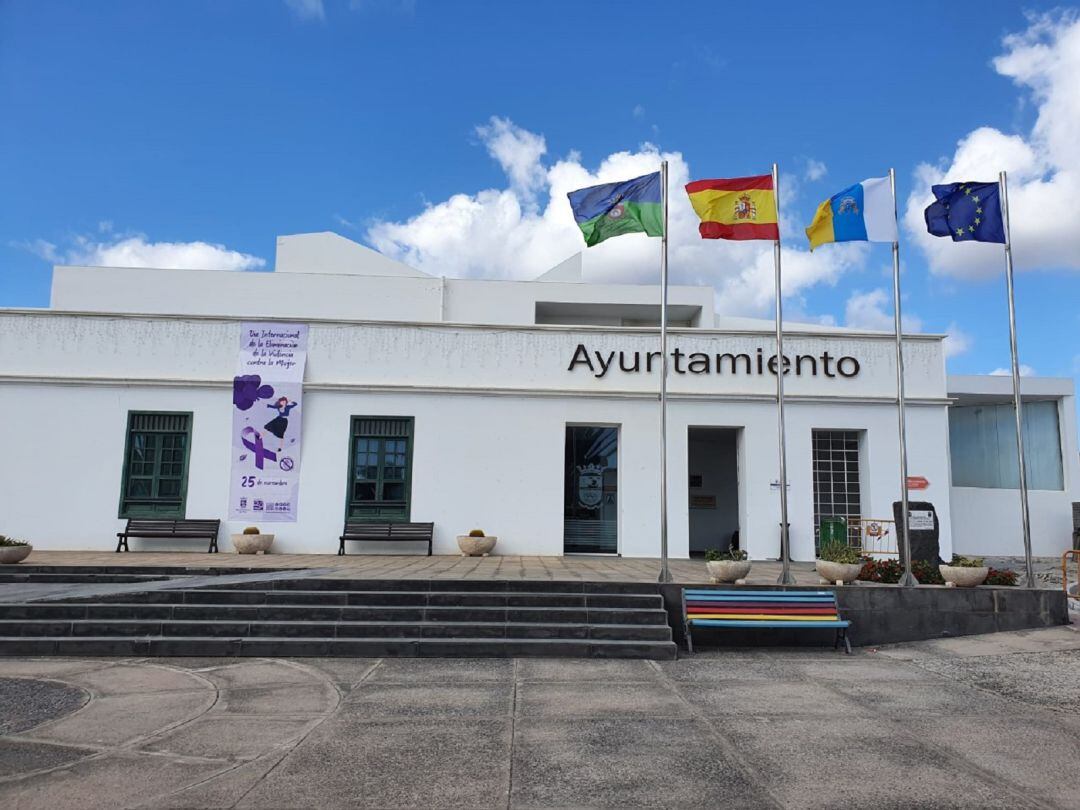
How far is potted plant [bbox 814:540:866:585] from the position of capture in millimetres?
10938

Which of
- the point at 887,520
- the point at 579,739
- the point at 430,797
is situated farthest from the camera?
the point at 887,520

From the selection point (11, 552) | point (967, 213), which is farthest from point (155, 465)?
point (967, 213)

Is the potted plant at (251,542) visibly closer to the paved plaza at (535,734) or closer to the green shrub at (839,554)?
the paved plaza at (535,734)

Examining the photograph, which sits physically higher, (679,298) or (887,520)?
(679,298)

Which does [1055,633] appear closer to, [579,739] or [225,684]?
[579,739]

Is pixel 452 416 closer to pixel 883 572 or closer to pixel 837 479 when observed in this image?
→ pixel 837 479

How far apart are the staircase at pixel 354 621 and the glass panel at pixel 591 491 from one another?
21.7ft

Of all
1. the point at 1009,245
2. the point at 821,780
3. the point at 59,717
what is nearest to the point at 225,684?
the point at 59,717

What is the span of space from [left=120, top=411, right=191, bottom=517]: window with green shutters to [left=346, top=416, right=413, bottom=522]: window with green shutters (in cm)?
352

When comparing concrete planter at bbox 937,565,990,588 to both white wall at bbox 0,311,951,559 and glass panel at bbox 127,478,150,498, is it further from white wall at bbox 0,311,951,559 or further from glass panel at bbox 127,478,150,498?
glass panel at bbox 127,478,150,498

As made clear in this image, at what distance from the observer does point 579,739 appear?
579 centimetres

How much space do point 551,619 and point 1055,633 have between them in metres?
6.71

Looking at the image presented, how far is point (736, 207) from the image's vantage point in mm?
12023

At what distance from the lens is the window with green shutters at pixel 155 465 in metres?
16.1
